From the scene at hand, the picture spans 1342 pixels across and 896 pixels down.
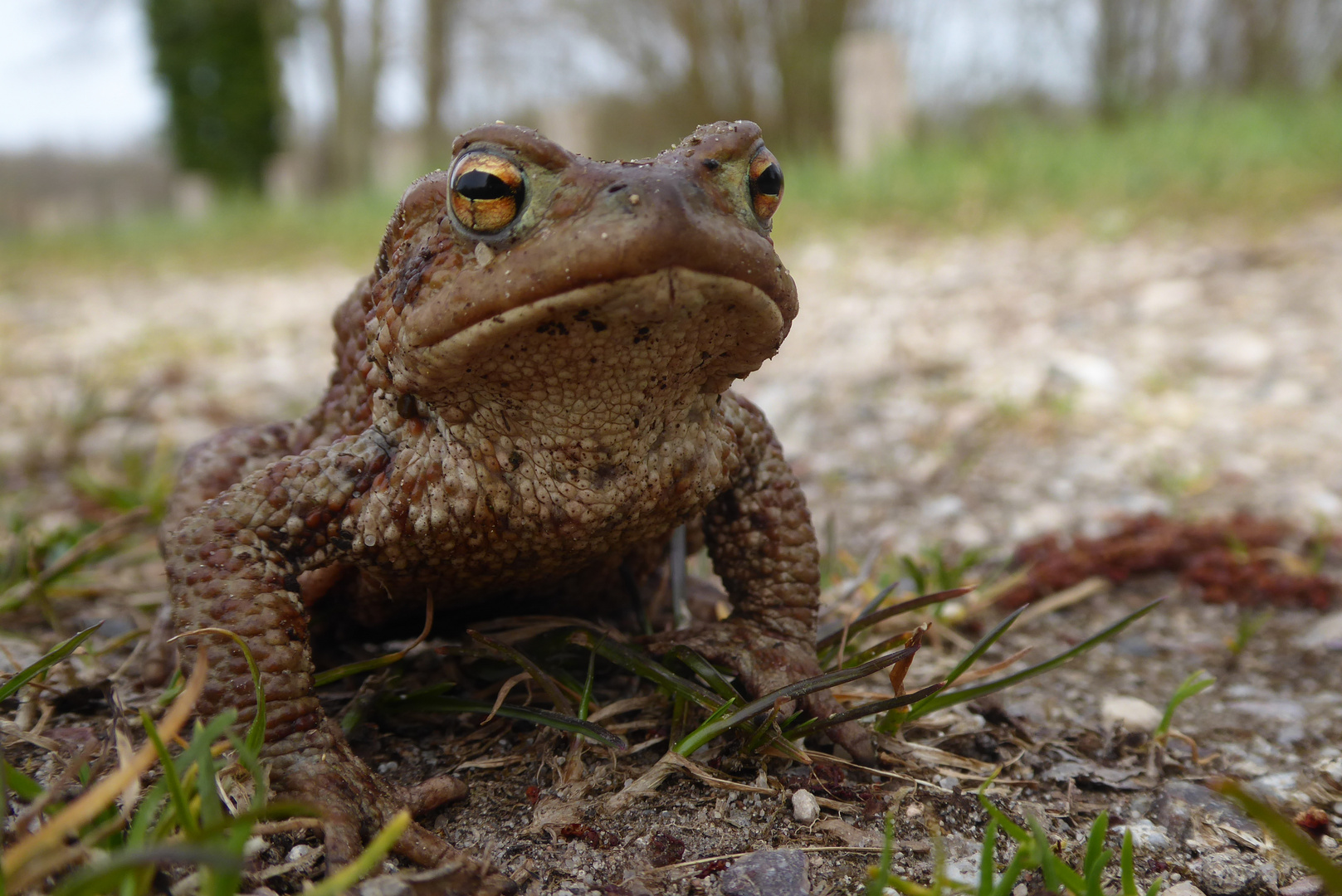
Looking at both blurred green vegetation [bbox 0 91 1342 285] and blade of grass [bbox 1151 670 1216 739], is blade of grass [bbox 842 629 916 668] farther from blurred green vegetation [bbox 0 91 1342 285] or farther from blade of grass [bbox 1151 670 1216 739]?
blurred green vegetation [bbox 0 91 1342 285]

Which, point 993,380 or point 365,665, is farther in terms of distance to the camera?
point 993,380

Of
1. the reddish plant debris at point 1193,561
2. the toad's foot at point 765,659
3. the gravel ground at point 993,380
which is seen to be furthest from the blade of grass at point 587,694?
the gravel ground at point 993,380

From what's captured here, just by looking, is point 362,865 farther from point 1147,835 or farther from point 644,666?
point 1147,835

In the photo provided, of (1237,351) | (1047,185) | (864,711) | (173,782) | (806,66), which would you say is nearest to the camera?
(173,782)

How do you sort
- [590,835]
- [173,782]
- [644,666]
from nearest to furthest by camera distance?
[173,782]
[590,835]
[644,666]

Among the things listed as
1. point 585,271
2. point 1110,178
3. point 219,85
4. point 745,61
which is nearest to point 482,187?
point 585,271

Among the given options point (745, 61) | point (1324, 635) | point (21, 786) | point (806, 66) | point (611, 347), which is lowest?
point (1324, 635)

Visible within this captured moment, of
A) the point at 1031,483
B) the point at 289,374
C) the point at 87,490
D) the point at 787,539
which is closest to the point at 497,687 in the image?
the point at 787,539
